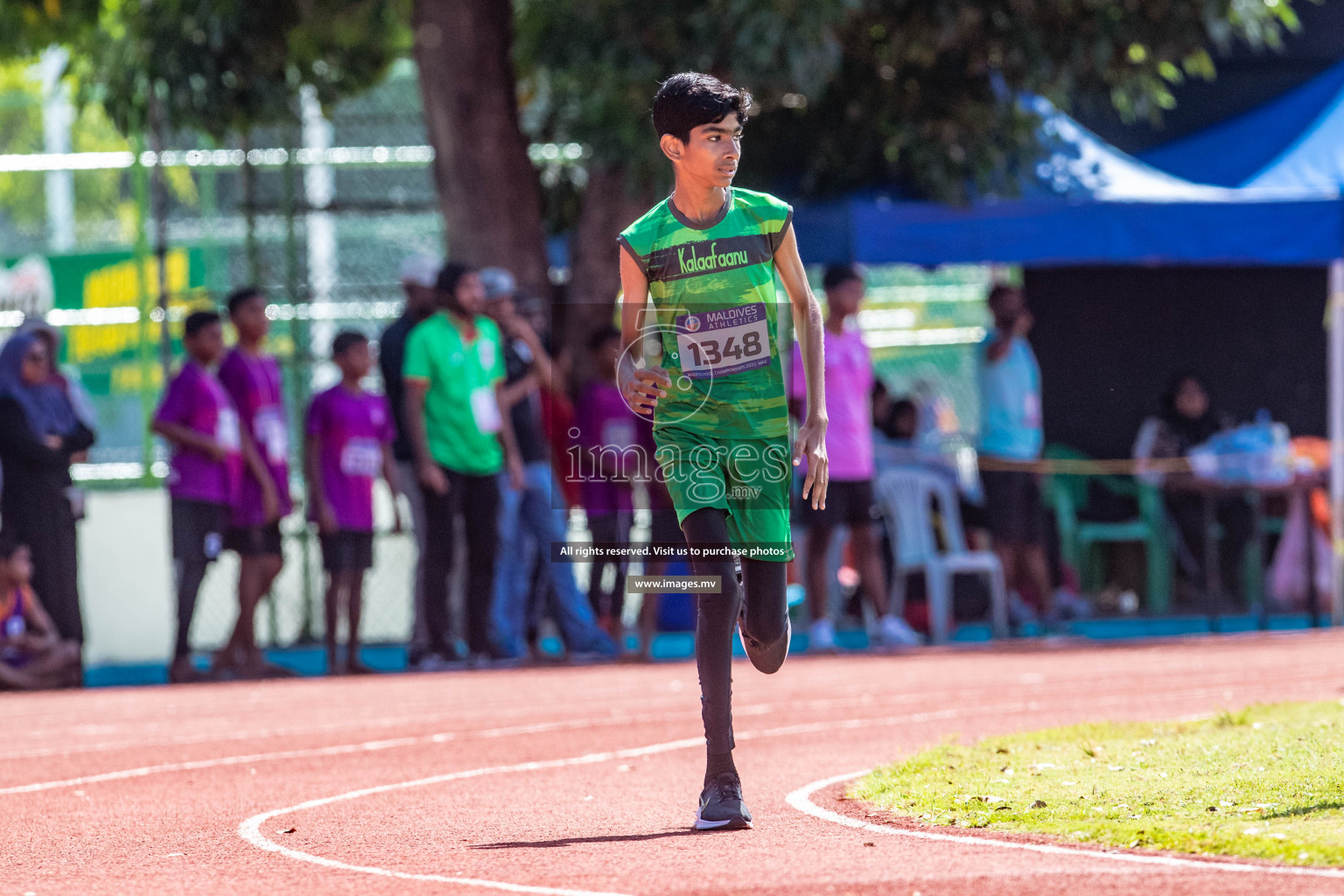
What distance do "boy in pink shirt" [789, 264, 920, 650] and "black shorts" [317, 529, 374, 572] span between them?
293 centimetres

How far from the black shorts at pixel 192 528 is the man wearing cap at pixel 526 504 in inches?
71.9

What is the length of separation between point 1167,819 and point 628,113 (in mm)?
9218

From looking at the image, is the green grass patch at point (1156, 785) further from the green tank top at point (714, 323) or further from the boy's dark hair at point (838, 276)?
the boy's dark hair at point (838, 276)

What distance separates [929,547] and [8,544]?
611 centimetres

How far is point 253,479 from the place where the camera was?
13.8 metres

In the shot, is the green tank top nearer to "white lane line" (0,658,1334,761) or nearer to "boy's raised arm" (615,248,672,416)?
"boy's raised arm" (615,248,672,416)

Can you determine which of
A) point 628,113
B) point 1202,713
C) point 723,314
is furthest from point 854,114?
point 723,314

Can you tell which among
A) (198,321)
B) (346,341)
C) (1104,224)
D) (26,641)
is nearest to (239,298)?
(198,321)

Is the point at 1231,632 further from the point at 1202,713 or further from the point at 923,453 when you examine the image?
the point at 1202,713

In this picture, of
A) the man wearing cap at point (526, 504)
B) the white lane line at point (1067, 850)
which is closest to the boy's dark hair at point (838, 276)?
the man wearing cap at point (526, 504)

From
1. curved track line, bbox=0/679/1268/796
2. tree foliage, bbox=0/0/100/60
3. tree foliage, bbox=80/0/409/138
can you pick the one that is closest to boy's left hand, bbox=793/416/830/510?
curved track line, bbox=0/679/1268/796

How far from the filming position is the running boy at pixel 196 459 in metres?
13.5

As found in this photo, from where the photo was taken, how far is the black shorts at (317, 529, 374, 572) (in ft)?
45.7

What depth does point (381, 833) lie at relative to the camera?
6.62 meters
